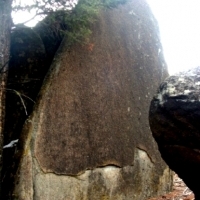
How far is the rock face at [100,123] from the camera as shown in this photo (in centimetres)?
372

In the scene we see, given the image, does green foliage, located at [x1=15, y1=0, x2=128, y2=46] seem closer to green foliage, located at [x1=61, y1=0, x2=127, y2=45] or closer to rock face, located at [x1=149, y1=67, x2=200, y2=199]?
green foliage, located at [x1=61, y1=0, x2=127, y2=45]

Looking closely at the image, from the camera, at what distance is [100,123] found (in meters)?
4.39

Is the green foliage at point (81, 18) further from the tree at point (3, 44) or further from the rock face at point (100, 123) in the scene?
the tree at point (3, 44)

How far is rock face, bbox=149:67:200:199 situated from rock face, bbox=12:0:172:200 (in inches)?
59.5

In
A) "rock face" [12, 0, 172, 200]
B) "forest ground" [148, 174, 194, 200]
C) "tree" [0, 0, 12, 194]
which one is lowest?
"forest ground" [148, 174, 194, 200]

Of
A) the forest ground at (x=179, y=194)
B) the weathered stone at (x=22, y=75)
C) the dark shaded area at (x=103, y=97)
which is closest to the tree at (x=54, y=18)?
the dark shaded area at (x=103, y=97)

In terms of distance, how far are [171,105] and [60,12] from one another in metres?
1.92

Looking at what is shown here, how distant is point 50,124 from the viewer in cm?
382

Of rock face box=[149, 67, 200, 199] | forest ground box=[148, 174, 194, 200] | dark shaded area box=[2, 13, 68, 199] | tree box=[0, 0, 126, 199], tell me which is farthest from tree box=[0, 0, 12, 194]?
forest ground box=[148, 174, 194, 200]

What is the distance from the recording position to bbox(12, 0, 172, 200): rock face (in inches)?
147

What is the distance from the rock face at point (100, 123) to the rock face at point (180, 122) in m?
1.51

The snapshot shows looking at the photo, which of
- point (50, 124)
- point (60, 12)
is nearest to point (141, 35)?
point (60, 12)

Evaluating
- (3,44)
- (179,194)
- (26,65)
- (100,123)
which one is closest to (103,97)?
→ (100,123)

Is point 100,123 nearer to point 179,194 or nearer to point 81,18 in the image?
point 81,18
